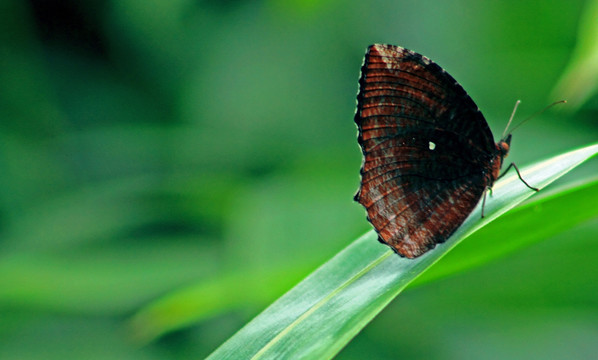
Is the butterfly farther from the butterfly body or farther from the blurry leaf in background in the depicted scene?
the blurry leaf in background


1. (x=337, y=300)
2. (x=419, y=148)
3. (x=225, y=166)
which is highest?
(x=225, y=166)

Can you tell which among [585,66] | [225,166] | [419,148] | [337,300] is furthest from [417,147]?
[225,166]

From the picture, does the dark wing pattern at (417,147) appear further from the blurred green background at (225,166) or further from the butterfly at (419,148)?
the blurred green background at (225,166)

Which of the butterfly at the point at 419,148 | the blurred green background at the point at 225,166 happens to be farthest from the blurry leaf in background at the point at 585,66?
the butterfly at the point at 419,148

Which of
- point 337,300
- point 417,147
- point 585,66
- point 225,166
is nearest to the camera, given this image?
point 337,300

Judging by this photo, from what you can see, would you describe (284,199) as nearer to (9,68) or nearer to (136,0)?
(136,0)

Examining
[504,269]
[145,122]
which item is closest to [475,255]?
[504,269]

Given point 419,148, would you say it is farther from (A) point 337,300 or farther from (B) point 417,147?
(A) point 337,300
